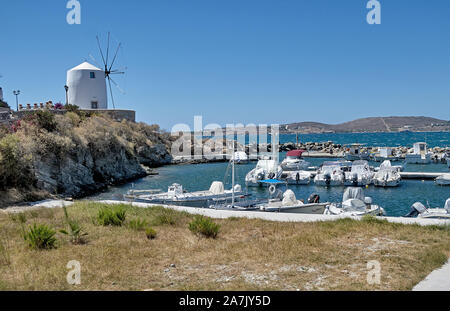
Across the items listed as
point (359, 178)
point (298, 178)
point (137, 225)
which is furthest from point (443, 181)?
point (137, 225)

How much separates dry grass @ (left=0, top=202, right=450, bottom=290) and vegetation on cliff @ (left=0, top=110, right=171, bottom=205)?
36.0 ft

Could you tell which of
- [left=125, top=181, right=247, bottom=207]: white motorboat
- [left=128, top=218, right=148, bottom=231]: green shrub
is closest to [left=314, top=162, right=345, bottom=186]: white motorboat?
[left=125, top=181, right=247, bottom=207]: white motorboat

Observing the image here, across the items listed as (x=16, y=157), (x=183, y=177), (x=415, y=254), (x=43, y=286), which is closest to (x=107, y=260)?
(x=43, y=286)

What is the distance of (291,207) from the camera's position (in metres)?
22.5

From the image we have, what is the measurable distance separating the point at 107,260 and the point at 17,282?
7.22 feet

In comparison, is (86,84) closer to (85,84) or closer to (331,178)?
(85,84)

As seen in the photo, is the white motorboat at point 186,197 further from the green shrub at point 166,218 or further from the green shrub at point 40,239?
the green shrub at point 40,239

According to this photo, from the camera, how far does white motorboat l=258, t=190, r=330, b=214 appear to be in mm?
22547

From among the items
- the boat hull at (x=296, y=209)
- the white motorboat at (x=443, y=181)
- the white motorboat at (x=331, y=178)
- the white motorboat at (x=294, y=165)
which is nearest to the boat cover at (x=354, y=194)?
the boat hull at (x=296, y=209)

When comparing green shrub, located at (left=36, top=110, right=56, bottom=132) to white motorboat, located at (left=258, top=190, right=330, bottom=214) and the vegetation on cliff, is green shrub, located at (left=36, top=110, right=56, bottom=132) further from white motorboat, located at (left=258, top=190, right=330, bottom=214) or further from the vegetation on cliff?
white motorboat, located at (left=258, top=190, right=330, bottom=214)

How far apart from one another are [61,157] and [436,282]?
108 ft

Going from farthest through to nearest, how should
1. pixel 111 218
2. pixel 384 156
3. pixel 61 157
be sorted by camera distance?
pixel 384 156 → pixel 61 157 → pixel 111 218

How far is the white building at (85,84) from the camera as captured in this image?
56719 millimetres
